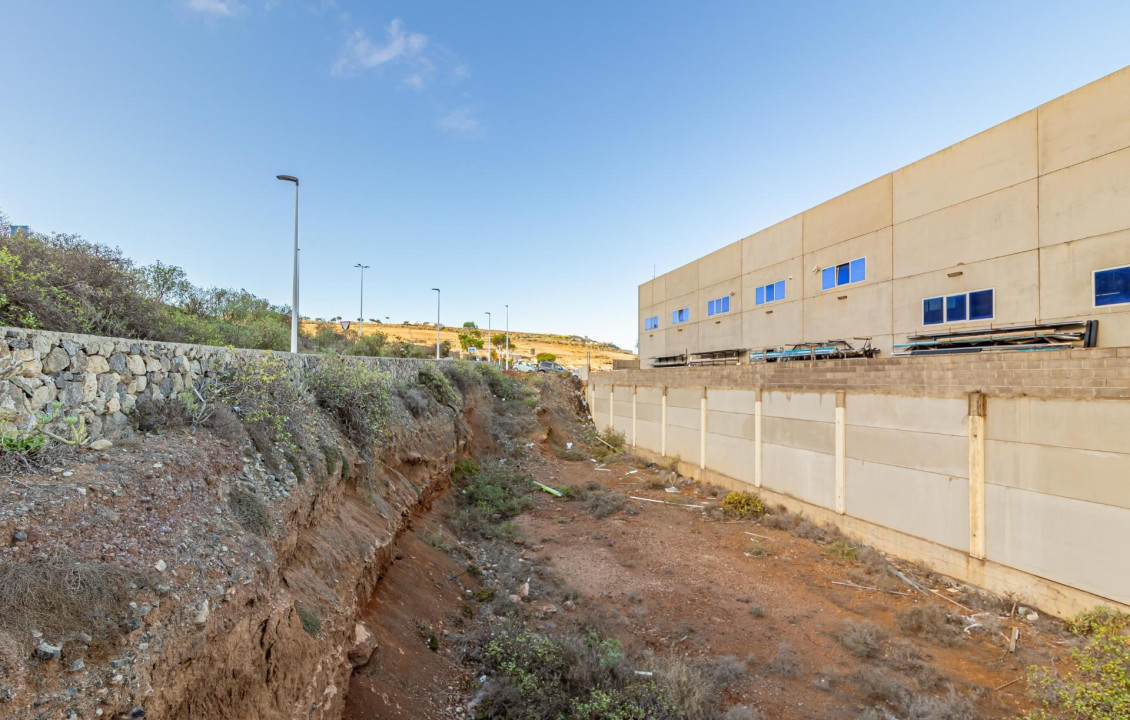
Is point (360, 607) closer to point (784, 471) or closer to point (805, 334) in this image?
point (784, 471)

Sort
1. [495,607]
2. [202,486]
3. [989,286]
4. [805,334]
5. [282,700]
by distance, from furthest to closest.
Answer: [805,334]
[989,286]
[495,607]
[202,486]
[282,700]

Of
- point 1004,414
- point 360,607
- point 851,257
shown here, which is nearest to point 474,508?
point 360,607

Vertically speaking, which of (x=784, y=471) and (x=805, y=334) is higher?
(x=805, y=334)

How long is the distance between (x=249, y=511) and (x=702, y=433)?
1831cm

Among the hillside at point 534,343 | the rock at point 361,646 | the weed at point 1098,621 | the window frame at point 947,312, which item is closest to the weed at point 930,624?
the weed at point 1098,621

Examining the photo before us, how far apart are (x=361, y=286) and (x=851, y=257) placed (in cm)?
2792

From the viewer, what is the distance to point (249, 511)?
197 inches

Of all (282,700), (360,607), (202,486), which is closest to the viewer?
(282,700)

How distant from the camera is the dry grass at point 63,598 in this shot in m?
2.81

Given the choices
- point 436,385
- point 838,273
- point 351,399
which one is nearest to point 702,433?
point 838,273

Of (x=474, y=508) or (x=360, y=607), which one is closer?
(x=360, y=607)

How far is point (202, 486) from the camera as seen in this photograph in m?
4.81

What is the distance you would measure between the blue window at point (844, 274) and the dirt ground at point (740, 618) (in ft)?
29.7

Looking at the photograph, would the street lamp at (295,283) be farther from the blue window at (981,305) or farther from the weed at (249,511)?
the blue window at (981,305)
